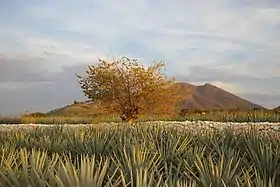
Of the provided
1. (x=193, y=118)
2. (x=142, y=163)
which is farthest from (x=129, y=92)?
(x=142, y=163)

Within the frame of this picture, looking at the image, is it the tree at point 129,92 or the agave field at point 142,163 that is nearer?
the agave field at point 142,163

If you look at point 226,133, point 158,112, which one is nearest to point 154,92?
point 158,112

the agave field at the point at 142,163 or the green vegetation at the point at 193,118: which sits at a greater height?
the green vegetation at the point at 193,118

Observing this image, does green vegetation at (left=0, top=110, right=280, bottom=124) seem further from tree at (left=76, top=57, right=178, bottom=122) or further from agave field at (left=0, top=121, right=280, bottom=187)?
agave field at (left=0, top=121, right=280, bottom=187)

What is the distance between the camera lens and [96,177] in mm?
4914

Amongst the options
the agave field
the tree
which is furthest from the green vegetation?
the agave field

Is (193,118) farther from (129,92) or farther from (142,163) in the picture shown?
(142,163)

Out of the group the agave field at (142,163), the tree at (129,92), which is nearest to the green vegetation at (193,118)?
the tree at (129,92)

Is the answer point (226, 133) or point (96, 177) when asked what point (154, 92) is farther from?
point (96, 177)

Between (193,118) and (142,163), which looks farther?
(193,118)

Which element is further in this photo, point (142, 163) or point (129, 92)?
point (129, 92)

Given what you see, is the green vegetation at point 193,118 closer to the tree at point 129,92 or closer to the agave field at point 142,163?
the tree at point 129,92

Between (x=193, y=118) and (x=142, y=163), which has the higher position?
(x=193, y=118)

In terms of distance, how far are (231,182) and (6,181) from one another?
2389 millimetres
